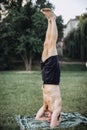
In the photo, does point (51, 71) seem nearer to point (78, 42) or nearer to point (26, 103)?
point (26, 103)

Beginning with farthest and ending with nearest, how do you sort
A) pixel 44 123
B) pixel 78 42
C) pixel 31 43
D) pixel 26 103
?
pixel 31 43, pixel 78 42, pixel 26 103, pixel 44 123

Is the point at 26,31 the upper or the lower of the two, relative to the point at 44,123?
upper

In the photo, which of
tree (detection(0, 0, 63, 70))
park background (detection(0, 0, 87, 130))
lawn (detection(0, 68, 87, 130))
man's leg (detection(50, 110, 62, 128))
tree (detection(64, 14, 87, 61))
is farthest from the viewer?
tree (detection(0, 0, 63, 70))

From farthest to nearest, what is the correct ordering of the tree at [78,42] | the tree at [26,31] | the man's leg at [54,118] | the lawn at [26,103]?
1. the tree at [26,31]
2. the tree at [78,42]
3. the lawn at [26,103]
4. the man's leg at [54,118]

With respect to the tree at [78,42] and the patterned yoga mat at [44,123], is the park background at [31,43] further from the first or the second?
the patterned yoga mat at [44,123]

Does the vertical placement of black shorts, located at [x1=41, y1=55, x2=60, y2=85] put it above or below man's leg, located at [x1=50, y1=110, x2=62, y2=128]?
Answer: above

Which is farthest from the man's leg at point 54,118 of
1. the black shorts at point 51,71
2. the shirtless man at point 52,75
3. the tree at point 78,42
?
the tree at point 78,42

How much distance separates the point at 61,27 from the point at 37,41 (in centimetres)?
112

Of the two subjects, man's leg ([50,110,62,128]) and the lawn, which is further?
the lawn

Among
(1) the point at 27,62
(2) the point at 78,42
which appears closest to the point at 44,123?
(2) the point at 78,42

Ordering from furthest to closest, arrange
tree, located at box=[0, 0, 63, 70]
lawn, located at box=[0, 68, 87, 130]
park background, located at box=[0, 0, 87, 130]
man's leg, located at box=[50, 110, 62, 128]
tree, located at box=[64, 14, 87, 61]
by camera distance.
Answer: tree, located at box=[0, 0, 63, 70], tree, located at box=[64, 14, 87, 61], park background, located at box=[0, 0, 87, 130], lawn, located at box=[0, 68, 87, 130], man's leg, located at box=[50, 110, 62, 128]

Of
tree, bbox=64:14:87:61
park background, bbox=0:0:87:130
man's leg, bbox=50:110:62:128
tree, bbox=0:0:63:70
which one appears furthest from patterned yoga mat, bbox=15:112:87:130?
tree, bbox=0:0:63:70

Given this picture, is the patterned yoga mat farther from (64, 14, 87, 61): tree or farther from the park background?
(64, 14, 87, 61): tree

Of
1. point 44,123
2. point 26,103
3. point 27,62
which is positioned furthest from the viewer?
point 27,62
